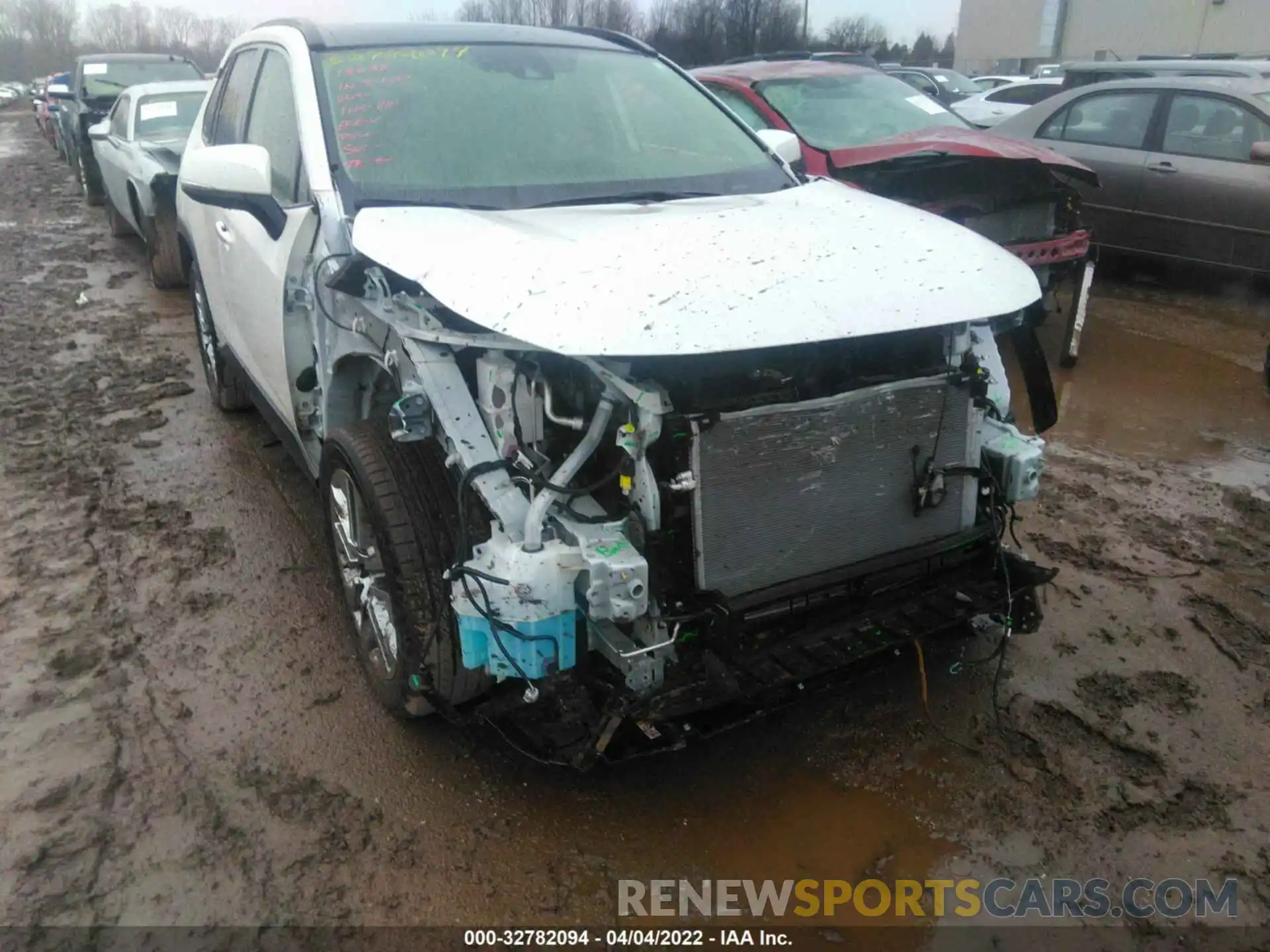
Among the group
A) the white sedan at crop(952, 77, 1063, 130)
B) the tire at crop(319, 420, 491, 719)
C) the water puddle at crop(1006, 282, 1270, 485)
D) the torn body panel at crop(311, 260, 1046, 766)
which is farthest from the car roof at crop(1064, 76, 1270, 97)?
the tire at crop(319, 420, 491, 719)

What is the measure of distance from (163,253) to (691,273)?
720 cm

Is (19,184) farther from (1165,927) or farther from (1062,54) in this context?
(1062,54)

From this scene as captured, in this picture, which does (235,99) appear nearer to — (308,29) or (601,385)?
(308,29)

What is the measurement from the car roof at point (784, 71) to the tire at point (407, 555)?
17.7 ft

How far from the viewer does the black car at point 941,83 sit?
16828mm

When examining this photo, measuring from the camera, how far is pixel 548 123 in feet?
11.3

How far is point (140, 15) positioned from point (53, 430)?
94.5 meters

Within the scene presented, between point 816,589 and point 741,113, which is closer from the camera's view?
point 816,589

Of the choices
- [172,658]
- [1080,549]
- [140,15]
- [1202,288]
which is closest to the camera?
[172,658]

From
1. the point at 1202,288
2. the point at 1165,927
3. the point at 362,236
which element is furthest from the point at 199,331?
the point at 1202,288

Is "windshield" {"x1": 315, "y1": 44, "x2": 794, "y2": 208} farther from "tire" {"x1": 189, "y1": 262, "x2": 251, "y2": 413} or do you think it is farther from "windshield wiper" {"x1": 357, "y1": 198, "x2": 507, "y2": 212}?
"tire" {"x1": 189, "y1": 262, "x2": 251, "y2": 413}

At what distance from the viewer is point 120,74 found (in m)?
13.0

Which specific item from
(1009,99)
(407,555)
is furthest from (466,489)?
(1009,99)

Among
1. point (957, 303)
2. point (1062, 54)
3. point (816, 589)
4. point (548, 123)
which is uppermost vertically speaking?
point (548, 123)
